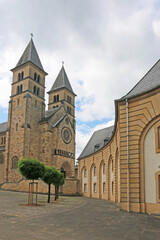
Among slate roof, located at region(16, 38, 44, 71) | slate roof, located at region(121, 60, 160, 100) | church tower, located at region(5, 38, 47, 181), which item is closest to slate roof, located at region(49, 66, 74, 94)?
church tower, located at region(5, 38, 47, 181)

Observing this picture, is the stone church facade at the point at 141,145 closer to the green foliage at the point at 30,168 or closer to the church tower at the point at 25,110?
the green foliage at the point at 30,168

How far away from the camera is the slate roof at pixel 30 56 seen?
55.6 metres

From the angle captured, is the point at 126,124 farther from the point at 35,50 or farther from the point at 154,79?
the point at 35,50

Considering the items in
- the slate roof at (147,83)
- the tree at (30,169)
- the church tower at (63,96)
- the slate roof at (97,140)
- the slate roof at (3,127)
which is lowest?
the tree at (30,169)

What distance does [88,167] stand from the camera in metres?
37.7

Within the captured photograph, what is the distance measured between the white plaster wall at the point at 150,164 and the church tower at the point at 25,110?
36076mm

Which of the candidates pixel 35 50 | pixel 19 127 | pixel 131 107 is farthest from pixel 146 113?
pixel 35 50

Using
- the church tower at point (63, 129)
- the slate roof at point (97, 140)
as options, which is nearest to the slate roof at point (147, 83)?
the slate roof at point (97, 140)

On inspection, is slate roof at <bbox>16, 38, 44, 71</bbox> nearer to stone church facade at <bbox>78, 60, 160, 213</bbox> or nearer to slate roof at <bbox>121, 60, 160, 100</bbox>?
slate roof at <bbox>121, 60, 160, 100</bbox>

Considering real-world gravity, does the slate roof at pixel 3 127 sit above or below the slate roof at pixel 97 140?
above

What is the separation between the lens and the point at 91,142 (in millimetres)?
43000

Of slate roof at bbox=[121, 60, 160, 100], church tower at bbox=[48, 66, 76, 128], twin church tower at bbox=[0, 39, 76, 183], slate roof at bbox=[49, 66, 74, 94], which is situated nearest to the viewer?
slate roof at bbox=[121, 60, 160, 100]

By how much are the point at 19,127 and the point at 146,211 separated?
A: 39.8 m

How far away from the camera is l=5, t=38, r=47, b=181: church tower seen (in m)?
48.6
